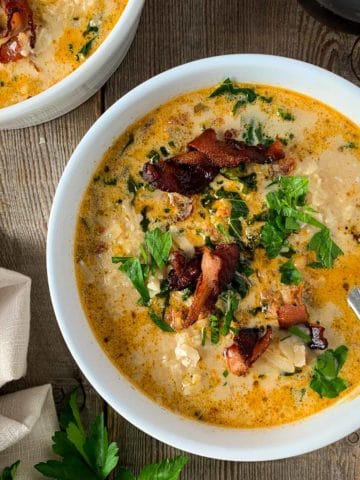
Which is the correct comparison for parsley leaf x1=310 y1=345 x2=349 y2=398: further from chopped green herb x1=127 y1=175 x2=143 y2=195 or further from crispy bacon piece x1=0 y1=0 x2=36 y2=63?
crispy bacon piece x1=0 y1=0 x2=36 y2=63

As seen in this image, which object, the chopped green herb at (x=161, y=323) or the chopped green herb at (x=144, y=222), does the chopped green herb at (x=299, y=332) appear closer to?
the chopped green herb at (x=161, y=323)

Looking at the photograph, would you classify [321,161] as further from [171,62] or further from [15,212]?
[15,212]

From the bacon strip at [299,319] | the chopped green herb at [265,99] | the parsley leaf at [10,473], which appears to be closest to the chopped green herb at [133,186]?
the chopped green herb at [265,99]

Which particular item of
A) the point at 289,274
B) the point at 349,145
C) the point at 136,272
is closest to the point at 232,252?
the point at 289,274

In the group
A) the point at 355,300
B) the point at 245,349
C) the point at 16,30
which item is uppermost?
the point at 16,30

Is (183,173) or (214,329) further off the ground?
(183,173)

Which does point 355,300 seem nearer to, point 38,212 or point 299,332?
point 299,332
